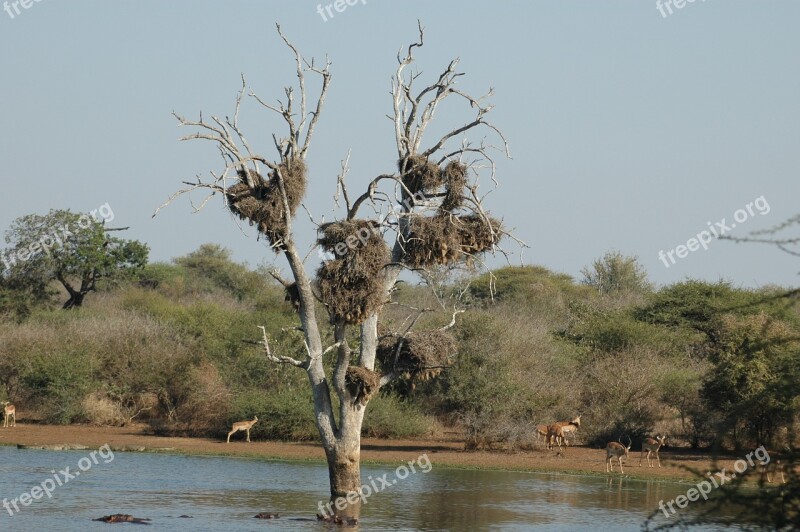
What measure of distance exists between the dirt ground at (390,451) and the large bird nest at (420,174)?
9.92 metres

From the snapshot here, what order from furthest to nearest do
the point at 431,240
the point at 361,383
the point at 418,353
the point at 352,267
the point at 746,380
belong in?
1. the point at 746,380
2. the point at 418,353
3. the point at 361,383
4. the point at 352,267
5. the point at 431,240

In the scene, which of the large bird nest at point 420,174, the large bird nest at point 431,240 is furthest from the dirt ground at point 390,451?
the large bird nest at point 420,174

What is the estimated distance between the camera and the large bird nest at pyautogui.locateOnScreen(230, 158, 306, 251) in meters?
17.5

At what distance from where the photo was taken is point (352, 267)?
17.5m

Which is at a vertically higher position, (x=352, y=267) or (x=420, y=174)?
(x=420, y=174)

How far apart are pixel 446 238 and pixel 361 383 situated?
278cm

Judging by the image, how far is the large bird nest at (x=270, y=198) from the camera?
17531 mm

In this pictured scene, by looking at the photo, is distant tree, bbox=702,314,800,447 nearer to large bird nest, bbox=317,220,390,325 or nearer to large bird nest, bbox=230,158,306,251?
large bird nest, bbox=317,220,390,325

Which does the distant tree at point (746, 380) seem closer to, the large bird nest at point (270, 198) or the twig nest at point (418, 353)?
the twig nest at point (418, 353)

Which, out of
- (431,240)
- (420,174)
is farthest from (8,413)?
(431,240)

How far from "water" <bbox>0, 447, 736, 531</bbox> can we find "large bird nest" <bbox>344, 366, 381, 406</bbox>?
74.3 inches

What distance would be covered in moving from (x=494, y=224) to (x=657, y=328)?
20406 millimetres

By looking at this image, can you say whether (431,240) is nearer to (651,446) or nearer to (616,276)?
(651,446)

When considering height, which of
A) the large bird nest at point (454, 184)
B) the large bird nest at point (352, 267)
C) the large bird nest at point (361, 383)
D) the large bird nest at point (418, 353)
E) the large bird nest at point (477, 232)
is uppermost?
the large bird nest at point (454, 184)
